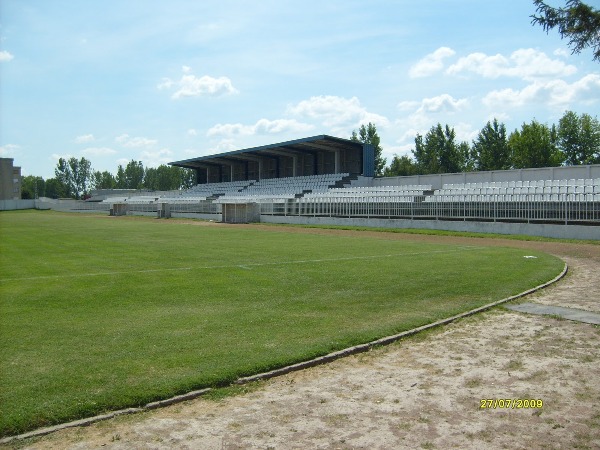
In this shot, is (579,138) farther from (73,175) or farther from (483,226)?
(73,175)

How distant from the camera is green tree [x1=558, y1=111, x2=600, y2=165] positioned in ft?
239

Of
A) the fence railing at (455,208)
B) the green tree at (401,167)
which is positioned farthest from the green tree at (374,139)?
the fence railing at (455,208)

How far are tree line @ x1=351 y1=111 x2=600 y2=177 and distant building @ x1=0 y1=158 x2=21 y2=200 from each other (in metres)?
86.3

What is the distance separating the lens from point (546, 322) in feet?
29.7

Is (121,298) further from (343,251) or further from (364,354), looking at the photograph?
(343,251)

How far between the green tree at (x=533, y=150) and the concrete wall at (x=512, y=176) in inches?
1046

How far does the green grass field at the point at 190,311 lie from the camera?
5945mm

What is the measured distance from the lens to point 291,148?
6153cm

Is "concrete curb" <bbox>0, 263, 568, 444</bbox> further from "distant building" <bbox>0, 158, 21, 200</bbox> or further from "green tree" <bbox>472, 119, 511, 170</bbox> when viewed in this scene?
"distant building" <bbox>0, 158, 21, 200</bbox>

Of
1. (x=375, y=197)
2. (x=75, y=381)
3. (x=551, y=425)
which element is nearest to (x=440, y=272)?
(x=551, y=425)

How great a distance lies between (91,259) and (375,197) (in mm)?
25688

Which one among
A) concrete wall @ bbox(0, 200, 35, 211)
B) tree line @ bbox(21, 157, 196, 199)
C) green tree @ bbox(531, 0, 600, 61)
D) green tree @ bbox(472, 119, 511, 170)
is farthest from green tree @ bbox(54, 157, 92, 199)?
green tree @ bbox(531, 0, 600, 61)

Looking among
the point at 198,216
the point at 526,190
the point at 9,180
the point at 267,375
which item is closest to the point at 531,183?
the point at 526,190

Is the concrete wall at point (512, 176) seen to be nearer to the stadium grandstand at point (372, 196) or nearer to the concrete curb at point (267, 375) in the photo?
the stadium grandstand at point (372, 196)
